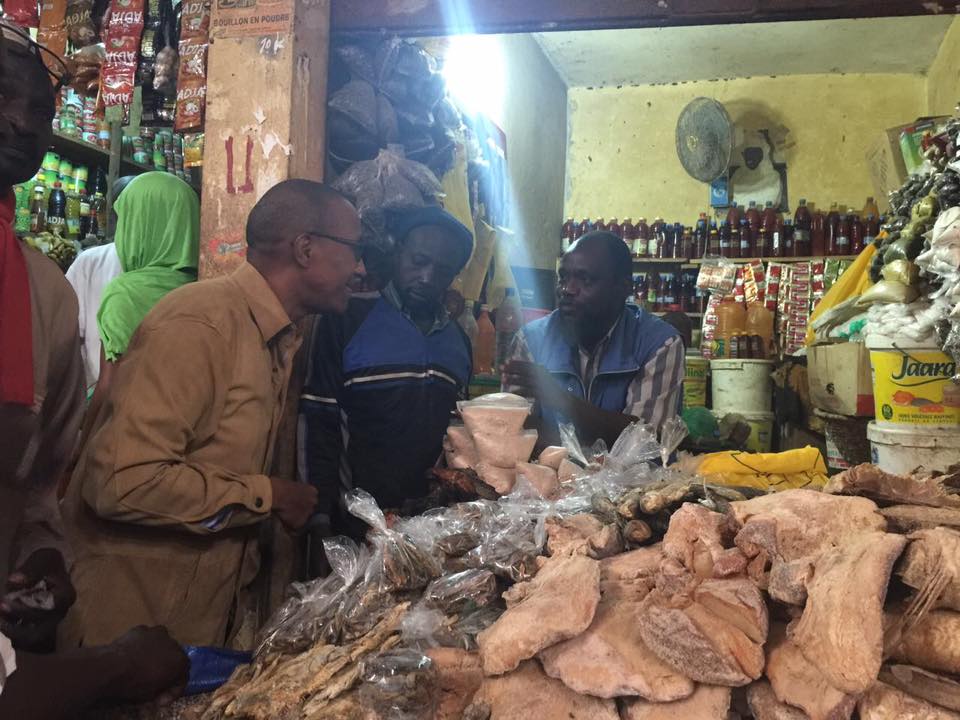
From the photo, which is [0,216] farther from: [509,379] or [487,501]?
[509,379]

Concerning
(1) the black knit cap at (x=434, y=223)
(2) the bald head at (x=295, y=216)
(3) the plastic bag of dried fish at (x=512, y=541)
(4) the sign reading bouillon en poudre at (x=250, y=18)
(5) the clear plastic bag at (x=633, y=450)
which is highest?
(4) the sign reading bouillon en poudre at (x=250, y=18)

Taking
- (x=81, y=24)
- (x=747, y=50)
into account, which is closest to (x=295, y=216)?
(x=81, y=24)

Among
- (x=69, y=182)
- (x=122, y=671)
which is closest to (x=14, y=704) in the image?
Answer: (x=122, y=671)

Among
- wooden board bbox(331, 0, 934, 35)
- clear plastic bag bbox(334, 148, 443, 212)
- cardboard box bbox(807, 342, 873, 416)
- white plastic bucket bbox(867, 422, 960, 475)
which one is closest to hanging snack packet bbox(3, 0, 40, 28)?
wooden board bbox(331, 0, 934, 35)

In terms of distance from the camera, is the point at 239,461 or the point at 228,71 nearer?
the point at 239,461

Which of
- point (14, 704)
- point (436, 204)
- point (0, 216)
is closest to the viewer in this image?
point (14, 704)

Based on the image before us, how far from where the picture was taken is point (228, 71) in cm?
248

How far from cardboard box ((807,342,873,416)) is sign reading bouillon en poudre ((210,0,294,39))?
319 centimetres

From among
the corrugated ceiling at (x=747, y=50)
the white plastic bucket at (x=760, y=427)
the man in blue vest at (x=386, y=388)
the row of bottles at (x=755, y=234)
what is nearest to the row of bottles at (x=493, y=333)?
the man in blue vest at (x=386, y=388)

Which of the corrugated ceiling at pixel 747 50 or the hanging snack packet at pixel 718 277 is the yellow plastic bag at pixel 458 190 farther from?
the hanging snack packet at pixel 718 277

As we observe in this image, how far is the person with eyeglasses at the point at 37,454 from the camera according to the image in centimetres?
120

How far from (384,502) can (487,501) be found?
0.56 m

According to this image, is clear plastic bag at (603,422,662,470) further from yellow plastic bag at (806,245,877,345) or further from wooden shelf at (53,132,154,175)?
wooden shelf at (53,132,154,175)

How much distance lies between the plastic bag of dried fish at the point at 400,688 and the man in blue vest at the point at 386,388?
1.13m
